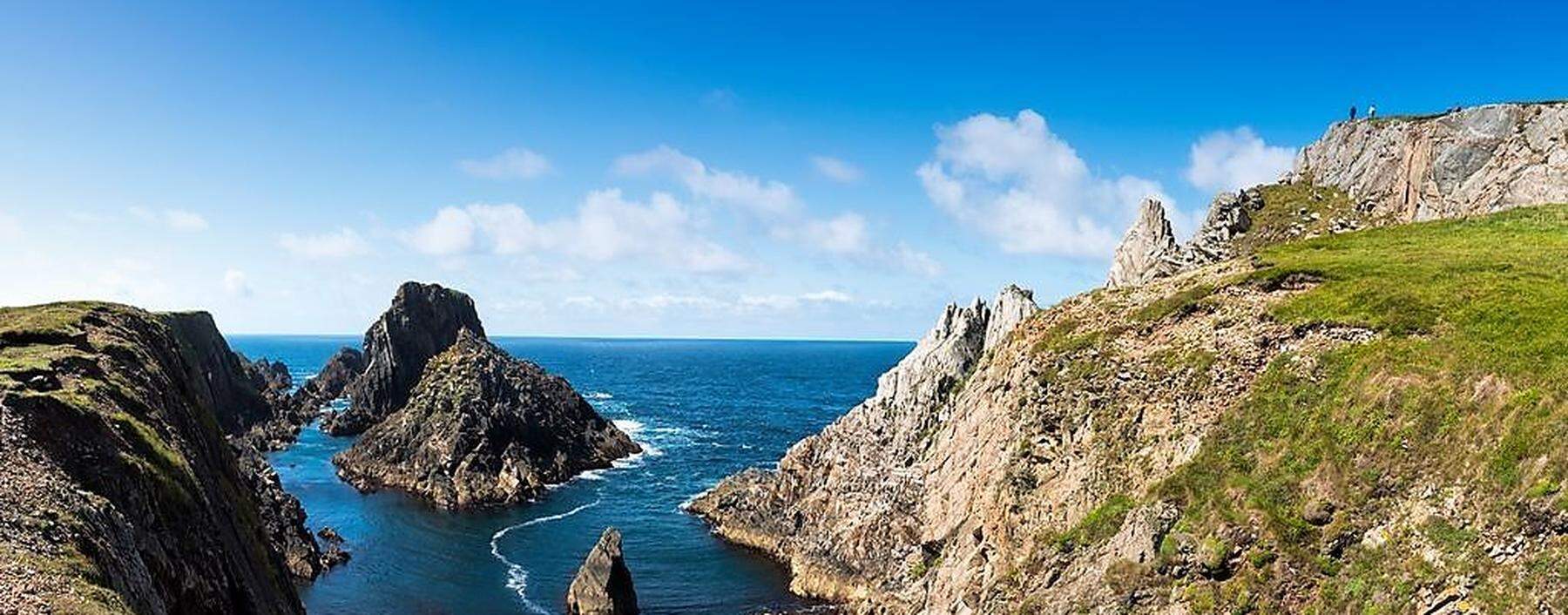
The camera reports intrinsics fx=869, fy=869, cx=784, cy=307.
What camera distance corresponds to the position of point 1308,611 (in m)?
23.6

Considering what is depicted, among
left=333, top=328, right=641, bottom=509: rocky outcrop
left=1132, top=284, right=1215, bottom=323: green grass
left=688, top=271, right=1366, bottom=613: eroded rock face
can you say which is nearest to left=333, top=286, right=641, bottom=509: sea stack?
left=333, top=328, right=641, bottom=509: rocky outcrop

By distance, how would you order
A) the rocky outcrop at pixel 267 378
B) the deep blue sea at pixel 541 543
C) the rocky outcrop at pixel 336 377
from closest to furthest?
1. the deep blue sea at pixel 541 543
2. the rocky outcrop at pixel 267 378
3. the rocky outcrop at pixel 336 377

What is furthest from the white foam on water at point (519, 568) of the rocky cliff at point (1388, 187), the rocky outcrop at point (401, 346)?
the rocky outcrop at point (401, 346)

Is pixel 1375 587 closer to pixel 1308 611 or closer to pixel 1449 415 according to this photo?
pixel 1308 611

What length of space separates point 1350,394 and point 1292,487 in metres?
3.96

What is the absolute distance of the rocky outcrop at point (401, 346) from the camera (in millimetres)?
131875

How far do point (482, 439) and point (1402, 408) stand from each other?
8723 centimetres

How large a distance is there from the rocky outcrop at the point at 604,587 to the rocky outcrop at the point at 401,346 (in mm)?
81228

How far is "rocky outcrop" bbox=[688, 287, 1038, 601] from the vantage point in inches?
2261

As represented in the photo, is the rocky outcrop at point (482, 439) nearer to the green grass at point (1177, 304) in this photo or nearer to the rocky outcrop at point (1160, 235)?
the rocky outcrop at point (1160, 235)

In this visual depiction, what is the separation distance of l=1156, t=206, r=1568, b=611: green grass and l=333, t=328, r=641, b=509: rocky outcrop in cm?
7292

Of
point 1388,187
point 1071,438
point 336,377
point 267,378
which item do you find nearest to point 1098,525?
point 1071,438

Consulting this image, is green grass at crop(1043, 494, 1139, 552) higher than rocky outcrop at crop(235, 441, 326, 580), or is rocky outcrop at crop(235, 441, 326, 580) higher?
green grass at crop(1043, 494, 1139, 552)

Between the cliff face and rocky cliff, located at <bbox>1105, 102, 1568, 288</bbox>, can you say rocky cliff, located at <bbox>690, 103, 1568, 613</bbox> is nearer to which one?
rocky cliff, located at <bbox>1105, 102, 1568, 288</bbox>
